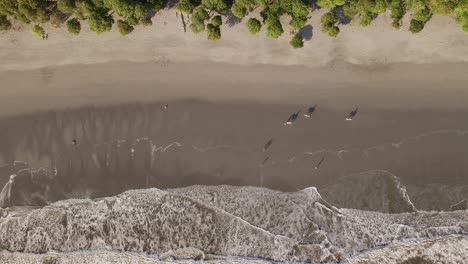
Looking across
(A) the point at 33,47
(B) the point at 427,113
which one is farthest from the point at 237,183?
A: (A) the point at 33,47

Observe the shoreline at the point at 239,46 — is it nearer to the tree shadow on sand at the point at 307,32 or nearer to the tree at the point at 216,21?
the tree shadow on sand at the point at 307,32

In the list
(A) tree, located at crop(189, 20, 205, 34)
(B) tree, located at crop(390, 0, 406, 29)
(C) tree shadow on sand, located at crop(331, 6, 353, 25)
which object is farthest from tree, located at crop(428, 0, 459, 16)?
(A) tree, located at crop(189, 20, 205, 34)

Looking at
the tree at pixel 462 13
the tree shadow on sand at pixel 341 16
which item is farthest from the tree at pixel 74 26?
the tree at pixel 462 13

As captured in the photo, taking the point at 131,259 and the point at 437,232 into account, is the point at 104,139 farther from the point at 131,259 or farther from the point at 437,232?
the point at 437,232

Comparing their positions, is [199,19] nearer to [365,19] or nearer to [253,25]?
[253,25]

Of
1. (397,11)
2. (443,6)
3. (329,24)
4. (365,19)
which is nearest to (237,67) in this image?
(329,24)

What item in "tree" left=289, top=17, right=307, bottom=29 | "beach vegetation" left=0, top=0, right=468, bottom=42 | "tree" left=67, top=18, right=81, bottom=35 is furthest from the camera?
"tree" left=67, top=18, right=81, bottom=35

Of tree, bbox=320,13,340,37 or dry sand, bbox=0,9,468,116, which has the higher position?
tree, bbox=320,13,340,37

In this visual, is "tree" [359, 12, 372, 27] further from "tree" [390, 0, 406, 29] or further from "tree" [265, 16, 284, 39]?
"tree" [265, 16, 284, 39]
